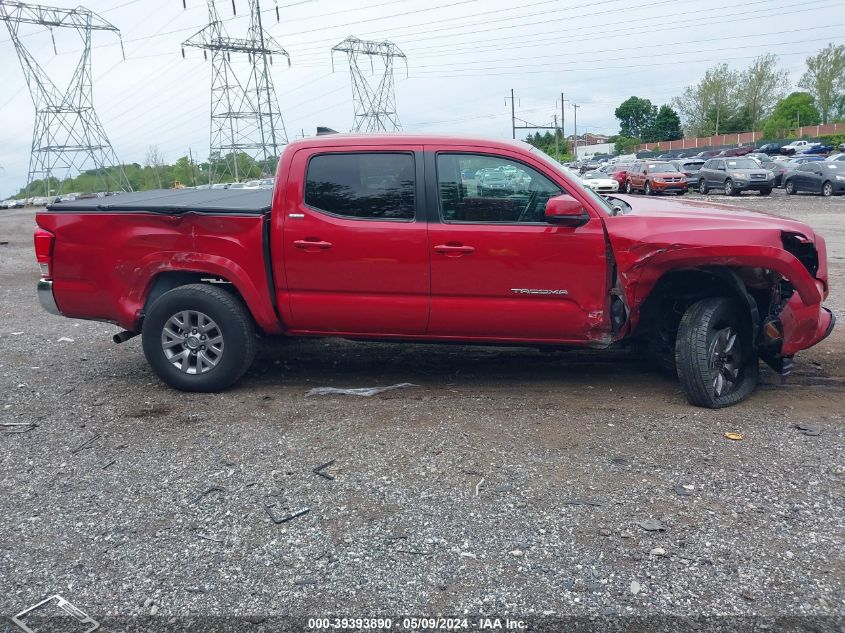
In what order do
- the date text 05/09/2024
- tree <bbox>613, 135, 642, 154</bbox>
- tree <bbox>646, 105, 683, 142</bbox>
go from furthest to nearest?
tree <bbox>646, 105, 683, 142</bbox>
tree <bbox>613, 135, 642, 154</bbox>
the date text 05/09/2024

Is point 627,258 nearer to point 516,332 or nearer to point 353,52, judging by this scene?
point 516,332

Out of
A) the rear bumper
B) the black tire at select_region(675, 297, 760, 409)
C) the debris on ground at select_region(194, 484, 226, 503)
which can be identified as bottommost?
the debris on ground at select_region(194, 484, 226, 503)

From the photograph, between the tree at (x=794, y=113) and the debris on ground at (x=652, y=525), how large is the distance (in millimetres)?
95196

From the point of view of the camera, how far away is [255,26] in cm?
4344

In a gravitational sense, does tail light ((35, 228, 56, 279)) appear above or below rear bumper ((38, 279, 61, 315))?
above

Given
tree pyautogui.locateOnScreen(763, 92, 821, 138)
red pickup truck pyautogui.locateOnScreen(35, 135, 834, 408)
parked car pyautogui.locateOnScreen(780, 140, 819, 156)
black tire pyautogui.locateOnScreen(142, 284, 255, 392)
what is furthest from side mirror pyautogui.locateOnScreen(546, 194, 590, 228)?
tree pyautogui.locateOnScreen(763, 92, 821, 138)

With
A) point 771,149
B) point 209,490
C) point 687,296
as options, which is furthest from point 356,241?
point 771,149

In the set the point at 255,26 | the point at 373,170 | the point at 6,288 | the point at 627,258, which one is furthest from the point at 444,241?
the point at 255,26

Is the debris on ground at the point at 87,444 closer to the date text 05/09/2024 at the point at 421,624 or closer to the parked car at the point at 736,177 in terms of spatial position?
the date text 05/09/2024 at the point at 421,624

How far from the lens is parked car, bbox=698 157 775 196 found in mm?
28672

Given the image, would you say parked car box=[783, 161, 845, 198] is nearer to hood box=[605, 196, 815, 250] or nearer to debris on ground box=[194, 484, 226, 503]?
hood box=[605, 196, 815, 250]

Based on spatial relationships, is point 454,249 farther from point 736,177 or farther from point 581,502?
point 736,177

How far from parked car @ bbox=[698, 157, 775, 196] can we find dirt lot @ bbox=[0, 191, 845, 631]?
81.2 ft

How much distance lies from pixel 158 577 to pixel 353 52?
45516mm
